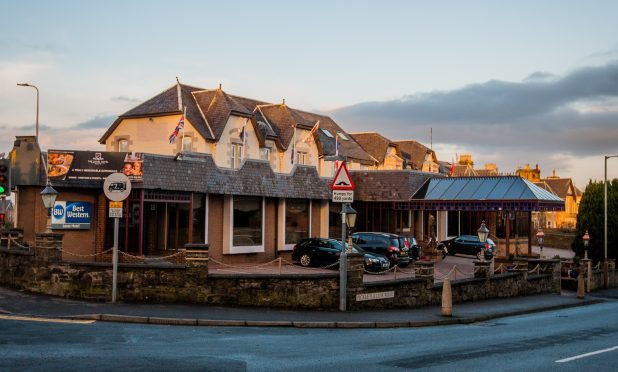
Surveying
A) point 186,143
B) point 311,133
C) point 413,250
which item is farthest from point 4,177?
point 311,133

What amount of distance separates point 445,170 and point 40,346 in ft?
230

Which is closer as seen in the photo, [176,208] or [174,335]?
[174,335]

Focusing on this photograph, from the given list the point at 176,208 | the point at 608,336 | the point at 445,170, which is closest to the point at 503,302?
Result: the point at 608,336

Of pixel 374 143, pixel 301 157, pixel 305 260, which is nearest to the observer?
pixel 305 260

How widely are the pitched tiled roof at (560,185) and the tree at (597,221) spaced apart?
75887 millimetres

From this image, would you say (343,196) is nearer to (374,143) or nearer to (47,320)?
(47,320)

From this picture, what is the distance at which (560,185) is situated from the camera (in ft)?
402

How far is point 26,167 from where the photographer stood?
29703mm

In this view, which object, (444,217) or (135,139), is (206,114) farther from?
(444,217)

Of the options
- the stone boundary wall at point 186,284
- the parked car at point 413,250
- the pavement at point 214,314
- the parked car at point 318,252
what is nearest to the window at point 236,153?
the parked car at point 318,252

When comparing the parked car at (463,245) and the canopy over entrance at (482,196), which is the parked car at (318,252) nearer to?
the canopy over entrance at (482,196)

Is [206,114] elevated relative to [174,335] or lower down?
elevated

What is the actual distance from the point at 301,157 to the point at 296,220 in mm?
9957

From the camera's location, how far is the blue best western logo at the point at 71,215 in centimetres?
2831
